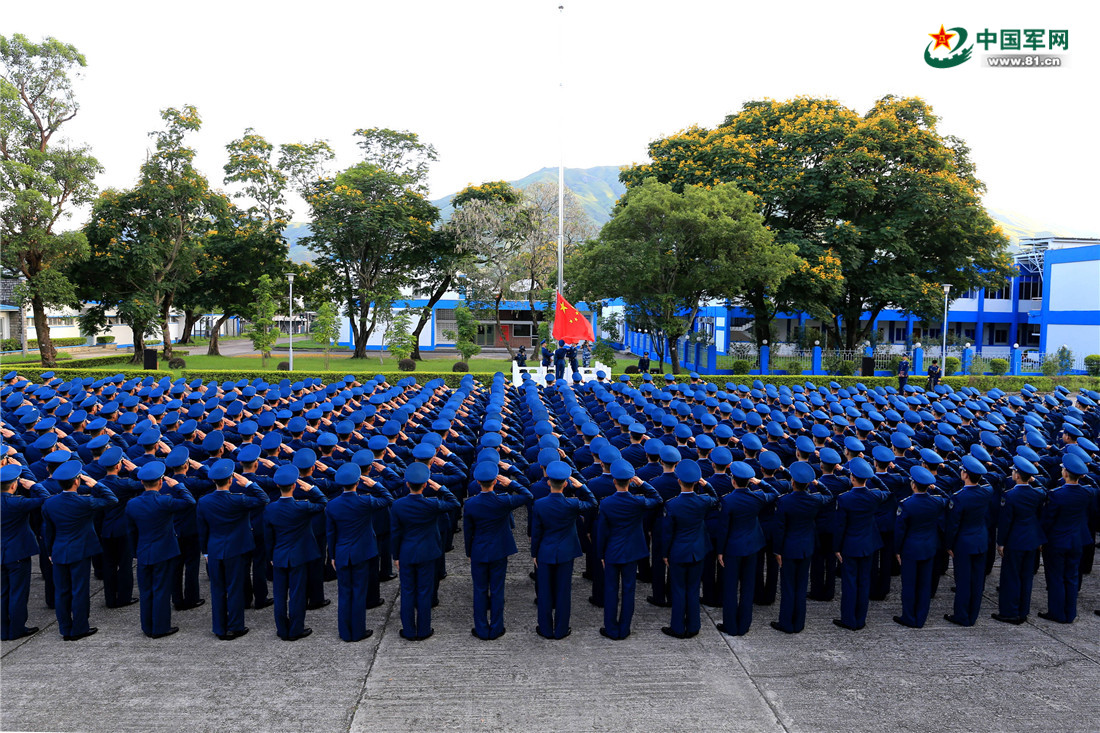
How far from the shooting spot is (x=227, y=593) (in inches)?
215

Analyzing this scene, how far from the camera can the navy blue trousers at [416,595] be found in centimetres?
541

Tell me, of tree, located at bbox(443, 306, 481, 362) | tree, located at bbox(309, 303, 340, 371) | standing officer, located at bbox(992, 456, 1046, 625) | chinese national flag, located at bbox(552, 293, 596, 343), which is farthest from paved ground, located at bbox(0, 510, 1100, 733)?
tree, located at bbox(443, 306, 481, 362)

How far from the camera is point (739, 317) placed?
4106cm

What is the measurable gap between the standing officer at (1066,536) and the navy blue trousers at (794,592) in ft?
7.30

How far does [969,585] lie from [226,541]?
6.26 m

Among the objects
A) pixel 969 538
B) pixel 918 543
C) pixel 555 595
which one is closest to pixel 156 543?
pixel 555 595

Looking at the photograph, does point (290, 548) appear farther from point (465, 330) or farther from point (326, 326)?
point (465, 330)

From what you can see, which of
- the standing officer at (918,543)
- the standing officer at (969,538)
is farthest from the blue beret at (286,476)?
the standing officer at (969,538)

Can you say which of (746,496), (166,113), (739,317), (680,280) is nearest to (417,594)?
(746,496)

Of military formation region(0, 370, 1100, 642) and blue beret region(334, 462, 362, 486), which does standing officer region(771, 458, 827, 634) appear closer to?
military formation region(0, 370, 1100, 642)

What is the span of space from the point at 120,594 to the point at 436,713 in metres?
3.58

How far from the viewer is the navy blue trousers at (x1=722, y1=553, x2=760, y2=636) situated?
549cm

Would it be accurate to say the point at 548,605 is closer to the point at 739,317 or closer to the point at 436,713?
the point at 436,713

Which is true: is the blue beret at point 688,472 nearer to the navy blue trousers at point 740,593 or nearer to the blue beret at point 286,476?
the navy blue trousers at point 740,593
